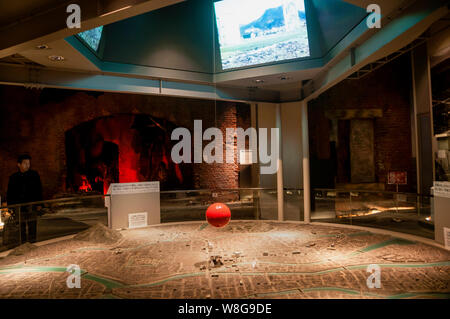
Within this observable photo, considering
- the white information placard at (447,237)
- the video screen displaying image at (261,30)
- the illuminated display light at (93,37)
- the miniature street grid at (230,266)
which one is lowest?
the miniature street grid at (230,266)

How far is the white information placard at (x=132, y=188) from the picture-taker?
9125 mm

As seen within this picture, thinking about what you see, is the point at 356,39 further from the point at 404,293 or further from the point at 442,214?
the point at 404,293

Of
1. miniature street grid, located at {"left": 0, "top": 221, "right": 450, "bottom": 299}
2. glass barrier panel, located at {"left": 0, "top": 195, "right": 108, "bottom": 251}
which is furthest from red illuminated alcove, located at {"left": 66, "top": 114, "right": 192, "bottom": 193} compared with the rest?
miniature street grid, located at {"left": 0, "top": 221, "right": 450, "bottom": 299}

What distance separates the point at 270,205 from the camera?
35.8ft

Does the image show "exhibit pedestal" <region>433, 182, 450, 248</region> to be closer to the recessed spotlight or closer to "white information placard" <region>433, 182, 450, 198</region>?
"white information placard" <region>433, 182, 450, 198</region>

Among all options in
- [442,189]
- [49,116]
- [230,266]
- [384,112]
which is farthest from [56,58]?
[384,112]

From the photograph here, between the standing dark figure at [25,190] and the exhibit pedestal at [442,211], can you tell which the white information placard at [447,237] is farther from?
the standing dark figure at [25,190]

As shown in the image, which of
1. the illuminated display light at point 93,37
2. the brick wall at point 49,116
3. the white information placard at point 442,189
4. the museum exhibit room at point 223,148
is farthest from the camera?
the brick wall at point 49,116

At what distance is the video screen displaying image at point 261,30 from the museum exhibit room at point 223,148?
0.04m

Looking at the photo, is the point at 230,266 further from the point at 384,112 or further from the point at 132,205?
the point at 384,112

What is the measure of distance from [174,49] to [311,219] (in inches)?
276

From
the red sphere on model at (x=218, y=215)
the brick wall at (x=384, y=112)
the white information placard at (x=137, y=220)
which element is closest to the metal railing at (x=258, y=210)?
the white information placard at (x=137, y=220)

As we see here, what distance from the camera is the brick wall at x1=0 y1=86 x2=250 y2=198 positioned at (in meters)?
12.8

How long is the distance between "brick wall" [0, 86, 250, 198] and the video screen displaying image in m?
6.91
